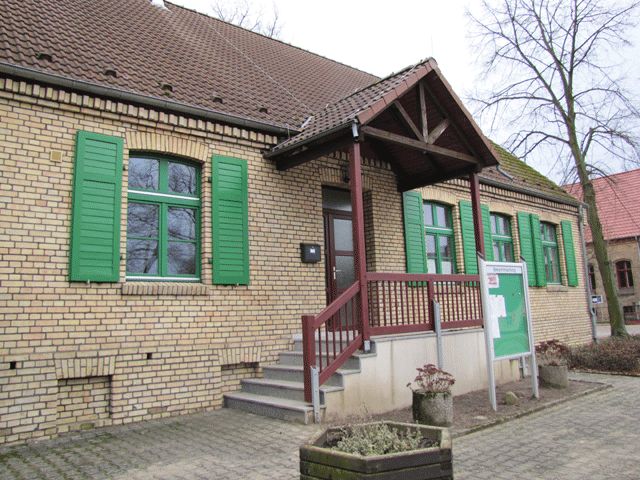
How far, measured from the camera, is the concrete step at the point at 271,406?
6176 millimetres

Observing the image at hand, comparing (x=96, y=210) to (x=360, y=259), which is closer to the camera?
(x=96, y=210)

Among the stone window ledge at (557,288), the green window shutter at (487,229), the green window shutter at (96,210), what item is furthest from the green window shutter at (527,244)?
the green window shutter at (96,210)

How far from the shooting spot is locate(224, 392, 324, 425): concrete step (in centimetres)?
618

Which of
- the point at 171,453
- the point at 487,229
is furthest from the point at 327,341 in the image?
the point at 487,229

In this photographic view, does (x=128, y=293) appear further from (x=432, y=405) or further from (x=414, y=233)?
(x=414, y=233)

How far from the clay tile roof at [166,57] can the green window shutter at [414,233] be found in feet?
8.41

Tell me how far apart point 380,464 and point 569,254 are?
1403 centimetres

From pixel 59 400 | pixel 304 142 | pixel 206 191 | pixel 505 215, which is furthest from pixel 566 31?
pixel 59 400

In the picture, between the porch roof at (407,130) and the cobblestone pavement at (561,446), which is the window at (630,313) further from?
the cobblestone pavement at (561,446)

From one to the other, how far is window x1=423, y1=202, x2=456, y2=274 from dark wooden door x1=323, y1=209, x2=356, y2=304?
2078mm

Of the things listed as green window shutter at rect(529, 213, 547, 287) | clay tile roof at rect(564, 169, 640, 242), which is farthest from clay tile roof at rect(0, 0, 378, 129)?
clay tile roof at rect(564, 169, 640, 242)

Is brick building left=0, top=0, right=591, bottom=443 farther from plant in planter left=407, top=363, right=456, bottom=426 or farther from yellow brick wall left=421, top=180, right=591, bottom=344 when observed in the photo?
yellow brick wall left=421, top=180, right=591, bottom=344

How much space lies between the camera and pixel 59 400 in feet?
20.2

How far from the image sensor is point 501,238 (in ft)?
43.3
